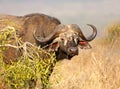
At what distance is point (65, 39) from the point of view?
1022cm

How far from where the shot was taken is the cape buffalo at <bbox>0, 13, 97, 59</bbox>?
33.6 feet

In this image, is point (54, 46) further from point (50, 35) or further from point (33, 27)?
point (33, 27)

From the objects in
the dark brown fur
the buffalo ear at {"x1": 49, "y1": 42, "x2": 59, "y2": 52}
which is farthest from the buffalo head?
the dark brown fur

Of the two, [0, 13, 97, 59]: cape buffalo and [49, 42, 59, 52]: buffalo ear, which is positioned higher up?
[0, 13, 97, 59]: cape buffalo

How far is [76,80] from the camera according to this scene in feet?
36.6

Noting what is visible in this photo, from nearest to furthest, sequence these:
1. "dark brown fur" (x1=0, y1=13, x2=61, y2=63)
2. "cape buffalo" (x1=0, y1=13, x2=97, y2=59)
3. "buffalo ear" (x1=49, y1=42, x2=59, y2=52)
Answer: "cape buffalo" (x1=0, y1=13, x2=97, y2=59) < "buffalo ear" (x1=49, y1=42, x2=59, y2=52) < "dark brown fur" (x1=0, y1=13, x2=61, y2=63)

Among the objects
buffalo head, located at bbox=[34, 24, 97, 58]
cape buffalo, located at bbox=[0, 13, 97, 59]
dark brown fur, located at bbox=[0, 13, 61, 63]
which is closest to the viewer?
buffalo head, located at bbox=[34, 24, 97, 58]

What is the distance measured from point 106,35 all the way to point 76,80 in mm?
16772

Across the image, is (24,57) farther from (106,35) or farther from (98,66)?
(106,35)

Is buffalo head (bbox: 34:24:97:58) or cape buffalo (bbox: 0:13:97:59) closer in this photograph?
buffalo head (bbox: 34:24:97:58)

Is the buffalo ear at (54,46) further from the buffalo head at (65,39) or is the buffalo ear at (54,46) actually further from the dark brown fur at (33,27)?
the dark brown fur at (33,27)

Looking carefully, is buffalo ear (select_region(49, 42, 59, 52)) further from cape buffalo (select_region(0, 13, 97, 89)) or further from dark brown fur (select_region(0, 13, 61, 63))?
dark brown fur (select_region(0, 13, 61, 63))

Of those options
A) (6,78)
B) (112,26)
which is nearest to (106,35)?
(112,26)

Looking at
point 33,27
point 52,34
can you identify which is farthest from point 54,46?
point 33,27
